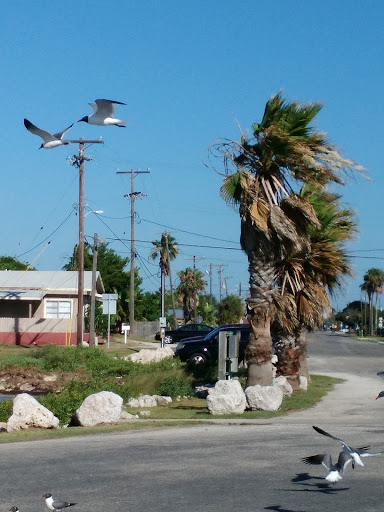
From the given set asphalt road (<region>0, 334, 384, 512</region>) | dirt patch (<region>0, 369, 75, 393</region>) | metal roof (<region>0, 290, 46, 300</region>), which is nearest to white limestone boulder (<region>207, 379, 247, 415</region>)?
asphalt road (<region>0, 334, 384, 512</region>)

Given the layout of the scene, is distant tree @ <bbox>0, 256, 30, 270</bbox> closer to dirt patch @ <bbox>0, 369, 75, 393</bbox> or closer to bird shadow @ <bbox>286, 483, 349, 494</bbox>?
dirt patch @ <bbox>0, 369, 75, 393</bbox>

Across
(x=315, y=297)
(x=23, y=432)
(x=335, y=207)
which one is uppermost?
(x=335, y=207)

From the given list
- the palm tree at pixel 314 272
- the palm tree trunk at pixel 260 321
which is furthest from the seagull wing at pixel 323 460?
the palm tree at pixel 314 272

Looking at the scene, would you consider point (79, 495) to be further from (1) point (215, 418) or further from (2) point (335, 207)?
(2) point (335, 207)

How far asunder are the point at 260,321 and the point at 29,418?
680 cm

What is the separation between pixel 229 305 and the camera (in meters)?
93.2

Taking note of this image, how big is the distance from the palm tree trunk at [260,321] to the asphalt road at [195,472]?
4.46 m

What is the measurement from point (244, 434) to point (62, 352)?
917 inches

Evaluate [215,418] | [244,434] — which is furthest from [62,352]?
[244,434]

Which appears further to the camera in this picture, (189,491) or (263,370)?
(263,370)

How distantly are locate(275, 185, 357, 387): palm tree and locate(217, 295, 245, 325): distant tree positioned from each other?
65.8m

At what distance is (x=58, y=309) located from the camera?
5072 cm

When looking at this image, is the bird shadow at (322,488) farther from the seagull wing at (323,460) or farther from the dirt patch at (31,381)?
the dirt patch at (31,381)

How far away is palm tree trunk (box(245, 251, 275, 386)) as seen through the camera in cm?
2059
